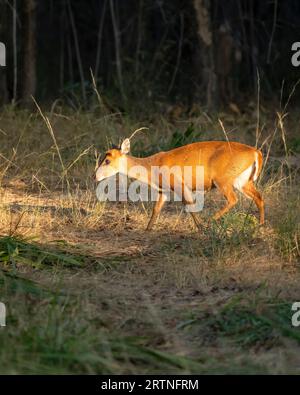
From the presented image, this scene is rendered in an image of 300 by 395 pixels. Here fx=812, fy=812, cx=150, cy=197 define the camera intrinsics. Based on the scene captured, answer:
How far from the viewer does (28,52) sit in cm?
1287

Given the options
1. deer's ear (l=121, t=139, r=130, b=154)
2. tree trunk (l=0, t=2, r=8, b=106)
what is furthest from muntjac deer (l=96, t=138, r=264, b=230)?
tree trunk (l=0, t=2, r=8, b=106)

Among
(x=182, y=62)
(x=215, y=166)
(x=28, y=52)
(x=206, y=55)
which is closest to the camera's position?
(x=215, y=166)

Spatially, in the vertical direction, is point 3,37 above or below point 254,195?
above

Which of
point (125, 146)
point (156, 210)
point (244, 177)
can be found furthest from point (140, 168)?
point (244, 177)

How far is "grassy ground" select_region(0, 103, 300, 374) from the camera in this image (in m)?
4.82

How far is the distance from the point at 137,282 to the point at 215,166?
234 cm

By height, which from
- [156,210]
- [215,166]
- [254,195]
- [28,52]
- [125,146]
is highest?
[28,52]

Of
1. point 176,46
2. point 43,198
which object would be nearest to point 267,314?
point 43,198

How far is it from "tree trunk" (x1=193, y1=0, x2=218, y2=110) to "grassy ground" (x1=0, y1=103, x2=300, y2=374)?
143 inches

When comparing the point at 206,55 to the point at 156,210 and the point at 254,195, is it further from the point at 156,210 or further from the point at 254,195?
the point at 156,210

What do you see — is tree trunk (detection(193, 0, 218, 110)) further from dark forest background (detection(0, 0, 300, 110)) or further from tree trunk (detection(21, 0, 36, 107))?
tree trunk (detection(21, 0, 36, 107))

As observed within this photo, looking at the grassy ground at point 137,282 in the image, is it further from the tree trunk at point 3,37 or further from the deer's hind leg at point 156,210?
the tree trunk at point 3,37
